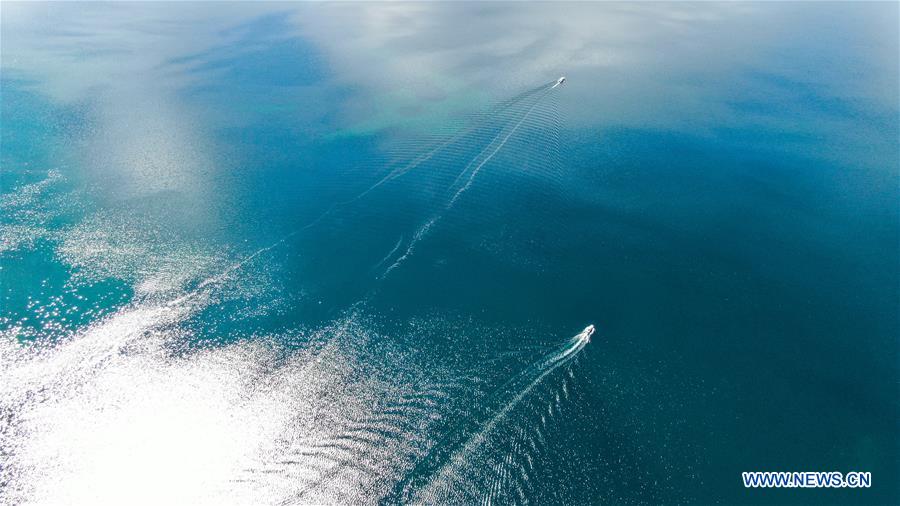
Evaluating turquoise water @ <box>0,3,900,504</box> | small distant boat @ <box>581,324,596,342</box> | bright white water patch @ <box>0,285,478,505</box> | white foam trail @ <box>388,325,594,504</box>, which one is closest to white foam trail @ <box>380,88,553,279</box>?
turquoise water @ <box>0,3,900,504</box>

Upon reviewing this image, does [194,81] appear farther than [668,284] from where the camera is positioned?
Yes

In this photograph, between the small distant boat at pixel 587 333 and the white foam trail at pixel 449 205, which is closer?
the small distant boat at pixel 587 333

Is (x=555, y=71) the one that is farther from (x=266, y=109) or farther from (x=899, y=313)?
(x=899, y=313)

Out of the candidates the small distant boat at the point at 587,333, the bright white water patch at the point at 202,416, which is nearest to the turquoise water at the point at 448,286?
the bright white water patch at the point at 202,416

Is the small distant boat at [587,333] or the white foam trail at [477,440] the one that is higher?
the small distant boat at [587,333]

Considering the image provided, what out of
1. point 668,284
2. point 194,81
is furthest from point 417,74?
point 668,284

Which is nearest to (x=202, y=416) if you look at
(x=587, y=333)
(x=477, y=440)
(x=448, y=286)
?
(x=477, y=440)

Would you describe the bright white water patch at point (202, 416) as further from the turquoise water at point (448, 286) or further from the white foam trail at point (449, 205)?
the white foam trail at point (449, 205)

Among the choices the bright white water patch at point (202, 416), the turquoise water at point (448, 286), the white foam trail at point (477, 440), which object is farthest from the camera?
the turquoise water at point (448, 286)

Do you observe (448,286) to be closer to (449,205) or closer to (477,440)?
(449,205)
